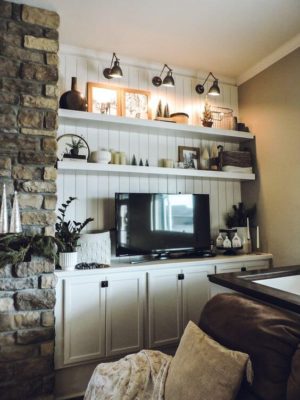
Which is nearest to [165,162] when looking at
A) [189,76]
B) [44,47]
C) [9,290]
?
[189,76]

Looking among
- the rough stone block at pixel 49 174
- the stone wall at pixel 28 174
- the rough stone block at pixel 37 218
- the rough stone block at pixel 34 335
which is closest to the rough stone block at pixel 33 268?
the stone wall at pixel 28 174

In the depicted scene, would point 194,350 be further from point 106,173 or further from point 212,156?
point 212,156

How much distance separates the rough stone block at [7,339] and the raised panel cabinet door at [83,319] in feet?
1.23

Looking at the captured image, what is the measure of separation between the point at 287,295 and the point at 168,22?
2314 millimetres

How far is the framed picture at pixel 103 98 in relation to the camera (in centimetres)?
293

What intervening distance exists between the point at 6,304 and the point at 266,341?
1.67m

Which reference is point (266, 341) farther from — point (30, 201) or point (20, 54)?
point (20, 54)

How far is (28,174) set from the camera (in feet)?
7.00

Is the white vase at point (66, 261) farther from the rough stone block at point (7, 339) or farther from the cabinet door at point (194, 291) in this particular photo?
the cabinet door at point (194, 291)

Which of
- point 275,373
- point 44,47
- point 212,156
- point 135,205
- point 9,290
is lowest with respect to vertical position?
point 275,373

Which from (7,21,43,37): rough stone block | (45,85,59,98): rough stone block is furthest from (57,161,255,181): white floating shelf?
(7,21,43,37): rough stone block

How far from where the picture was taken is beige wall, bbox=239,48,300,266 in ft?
9.30

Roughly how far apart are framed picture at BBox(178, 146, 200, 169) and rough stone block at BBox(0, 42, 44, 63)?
5.51 feet

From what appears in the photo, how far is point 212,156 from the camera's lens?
3.37 meters
